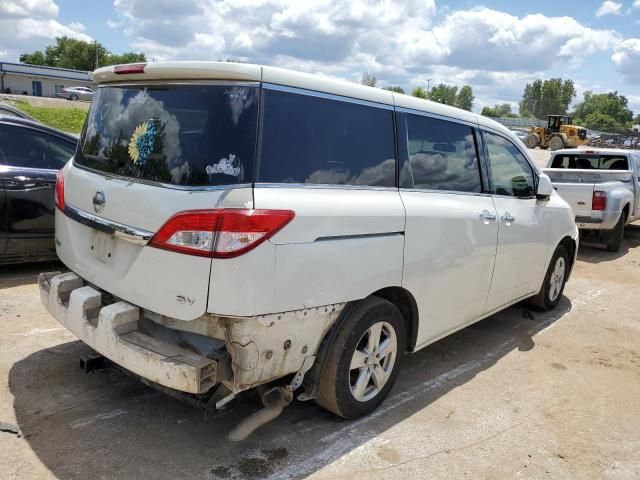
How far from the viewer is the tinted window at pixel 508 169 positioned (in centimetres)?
462

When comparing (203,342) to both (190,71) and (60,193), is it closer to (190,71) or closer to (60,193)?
(190,71)

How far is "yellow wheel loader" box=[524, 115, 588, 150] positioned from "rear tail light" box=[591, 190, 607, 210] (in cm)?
3377

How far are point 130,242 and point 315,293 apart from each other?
1004mm

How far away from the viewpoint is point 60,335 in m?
4.45

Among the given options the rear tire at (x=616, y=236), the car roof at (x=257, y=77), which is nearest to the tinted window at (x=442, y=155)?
the car roof at (x=257, y=77)

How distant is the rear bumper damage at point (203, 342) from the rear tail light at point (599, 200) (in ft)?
25.6

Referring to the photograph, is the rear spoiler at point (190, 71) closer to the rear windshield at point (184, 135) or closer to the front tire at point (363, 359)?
the rear windshield at point (184, 135)

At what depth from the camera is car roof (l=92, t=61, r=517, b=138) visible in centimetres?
282

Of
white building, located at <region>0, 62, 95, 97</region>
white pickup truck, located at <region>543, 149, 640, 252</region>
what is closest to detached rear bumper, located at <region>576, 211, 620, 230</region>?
white pickup truck, located at <region>543, 149, 640, 252</region>

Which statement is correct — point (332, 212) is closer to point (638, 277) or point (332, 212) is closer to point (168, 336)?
point (168, 336)

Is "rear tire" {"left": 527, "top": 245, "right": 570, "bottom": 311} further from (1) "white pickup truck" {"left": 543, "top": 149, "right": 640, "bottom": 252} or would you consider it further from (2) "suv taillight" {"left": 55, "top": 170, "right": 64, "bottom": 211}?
(2) "suv taillight" {"left": 55, "top": 170, "right": 64, "bottom": 211}

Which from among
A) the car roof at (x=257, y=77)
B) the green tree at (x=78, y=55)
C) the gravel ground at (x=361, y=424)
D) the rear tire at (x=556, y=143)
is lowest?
the gravel ground at (x=361, y=424)

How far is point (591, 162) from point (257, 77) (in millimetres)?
10032

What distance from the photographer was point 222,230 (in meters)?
2.63
